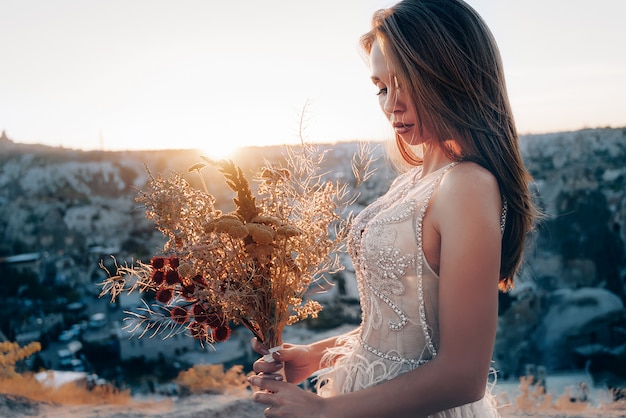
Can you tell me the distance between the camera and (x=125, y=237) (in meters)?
13.2

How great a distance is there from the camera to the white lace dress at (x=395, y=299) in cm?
129

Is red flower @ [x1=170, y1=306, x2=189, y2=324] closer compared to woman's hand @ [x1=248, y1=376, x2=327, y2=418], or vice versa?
woman's hand @ [x1=248, y1=376, x2=327, y2=418]

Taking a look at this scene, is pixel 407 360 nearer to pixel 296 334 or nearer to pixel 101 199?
pixel 296 334

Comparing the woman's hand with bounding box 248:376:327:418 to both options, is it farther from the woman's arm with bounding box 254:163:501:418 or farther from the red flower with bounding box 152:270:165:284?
the red flower with bounding box 152:270:165:284

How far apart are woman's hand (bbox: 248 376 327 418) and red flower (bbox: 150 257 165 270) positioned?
347 mm

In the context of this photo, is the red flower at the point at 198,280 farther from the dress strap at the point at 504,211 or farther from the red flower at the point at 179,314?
the dress strap at the point at 504,211

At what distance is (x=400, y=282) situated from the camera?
1.33 m

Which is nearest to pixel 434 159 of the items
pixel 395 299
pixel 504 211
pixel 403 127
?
pixel 403 127

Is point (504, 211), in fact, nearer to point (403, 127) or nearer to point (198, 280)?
point (403, 127)

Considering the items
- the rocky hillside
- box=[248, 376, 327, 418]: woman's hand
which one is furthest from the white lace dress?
the rocky hillside

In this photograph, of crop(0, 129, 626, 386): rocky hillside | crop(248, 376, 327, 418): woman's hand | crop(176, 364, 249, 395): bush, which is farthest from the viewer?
crop(0, 129, 626, 386): rocky hillside

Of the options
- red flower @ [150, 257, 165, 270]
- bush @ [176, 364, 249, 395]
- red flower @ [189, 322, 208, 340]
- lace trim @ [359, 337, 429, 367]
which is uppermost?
red flower @ [150, 257, 165, 270]

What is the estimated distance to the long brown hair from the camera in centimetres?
124

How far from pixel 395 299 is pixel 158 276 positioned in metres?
→ 0.58
